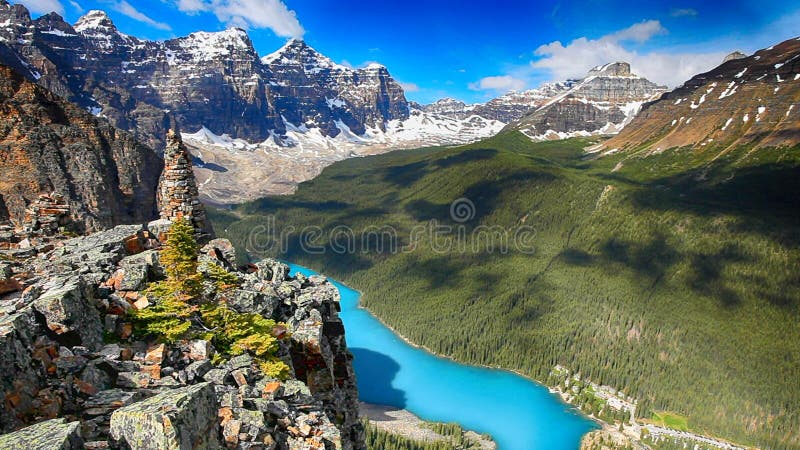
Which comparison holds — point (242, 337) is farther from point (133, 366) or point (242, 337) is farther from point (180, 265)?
point (133, 366)

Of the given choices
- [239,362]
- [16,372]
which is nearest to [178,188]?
[239,362]

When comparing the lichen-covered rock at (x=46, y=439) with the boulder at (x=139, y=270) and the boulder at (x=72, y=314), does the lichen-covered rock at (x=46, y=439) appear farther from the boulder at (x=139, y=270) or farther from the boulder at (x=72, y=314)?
the boulder at (x=139, y=270)

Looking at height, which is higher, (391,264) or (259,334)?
(259,334)

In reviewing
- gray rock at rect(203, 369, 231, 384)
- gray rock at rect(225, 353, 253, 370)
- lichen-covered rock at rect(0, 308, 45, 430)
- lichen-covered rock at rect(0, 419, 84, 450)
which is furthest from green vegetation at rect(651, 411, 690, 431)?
lichen-covered rock at rect(0, 419, 84, 450)

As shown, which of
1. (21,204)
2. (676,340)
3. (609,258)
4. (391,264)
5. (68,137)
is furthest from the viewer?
(391,264)

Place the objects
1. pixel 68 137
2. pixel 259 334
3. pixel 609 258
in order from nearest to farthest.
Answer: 1. pixel 259 334
2. pixel 68 137
3. pixel 609 258

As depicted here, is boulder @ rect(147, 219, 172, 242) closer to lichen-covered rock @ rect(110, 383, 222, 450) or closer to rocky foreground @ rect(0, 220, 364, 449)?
rocky foreground @ rect(0, 220, 364, 449)

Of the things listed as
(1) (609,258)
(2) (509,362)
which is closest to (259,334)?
(2) (509,362)

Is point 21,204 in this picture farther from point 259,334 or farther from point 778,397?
point 778,397
